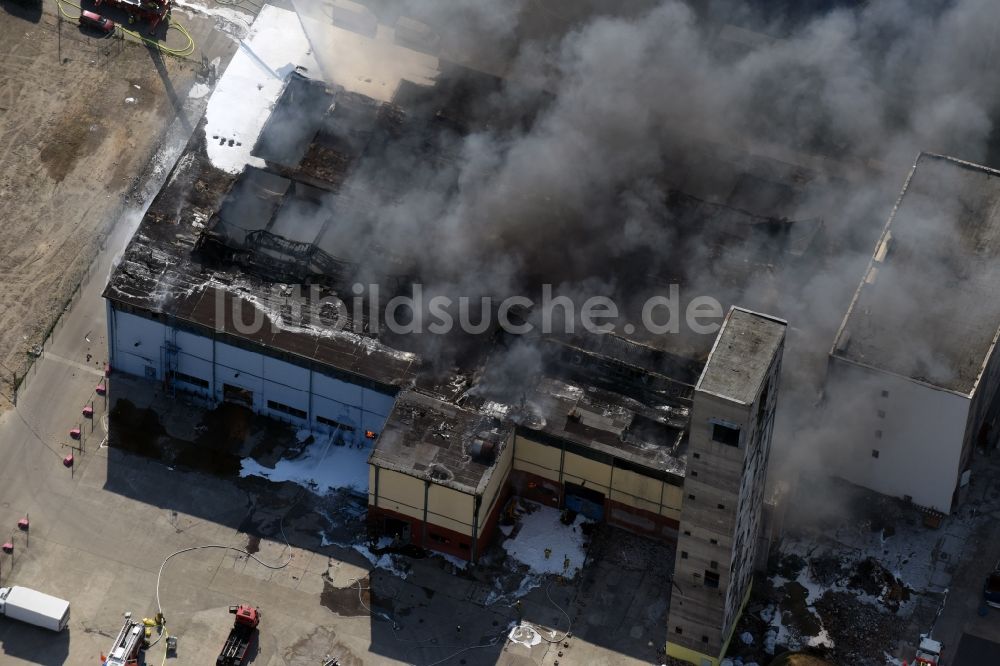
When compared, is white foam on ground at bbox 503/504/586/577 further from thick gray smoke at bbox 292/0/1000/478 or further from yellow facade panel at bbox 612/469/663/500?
thick gray smoke at bbox 292/0/1000/478

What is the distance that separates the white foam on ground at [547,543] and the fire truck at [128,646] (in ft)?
58.2

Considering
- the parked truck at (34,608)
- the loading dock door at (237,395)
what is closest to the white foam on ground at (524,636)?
the loading dock door at (237,395)

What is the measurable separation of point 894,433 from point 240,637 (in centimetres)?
3186

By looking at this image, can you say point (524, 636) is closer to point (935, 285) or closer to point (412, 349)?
point (412, 349)

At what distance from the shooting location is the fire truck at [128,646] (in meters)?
93.8

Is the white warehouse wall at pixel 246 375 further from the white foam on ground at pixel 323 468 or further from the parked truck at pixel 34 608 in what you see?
the parked truck at pixel 34 608

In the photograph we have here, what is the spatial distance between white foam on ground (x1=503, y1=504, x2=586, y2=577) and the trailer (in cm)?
A: 1280

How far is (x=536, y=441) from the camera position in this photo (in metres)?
101

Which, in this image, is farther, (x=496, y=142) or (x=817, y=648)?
(x=496, y=142)

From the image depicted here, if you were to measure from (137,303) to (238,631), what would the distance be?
1812 cm

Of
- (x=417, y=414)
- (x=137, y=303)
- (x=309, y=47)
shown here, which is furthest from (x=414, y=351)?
(x=309, y=47)

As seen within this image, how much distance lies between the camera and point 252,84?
115875 millimetres

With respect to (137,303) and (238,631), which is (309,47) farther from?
(238,631)

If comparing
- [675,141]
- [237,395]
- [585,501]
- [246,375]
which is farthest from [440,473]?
[675,141]
